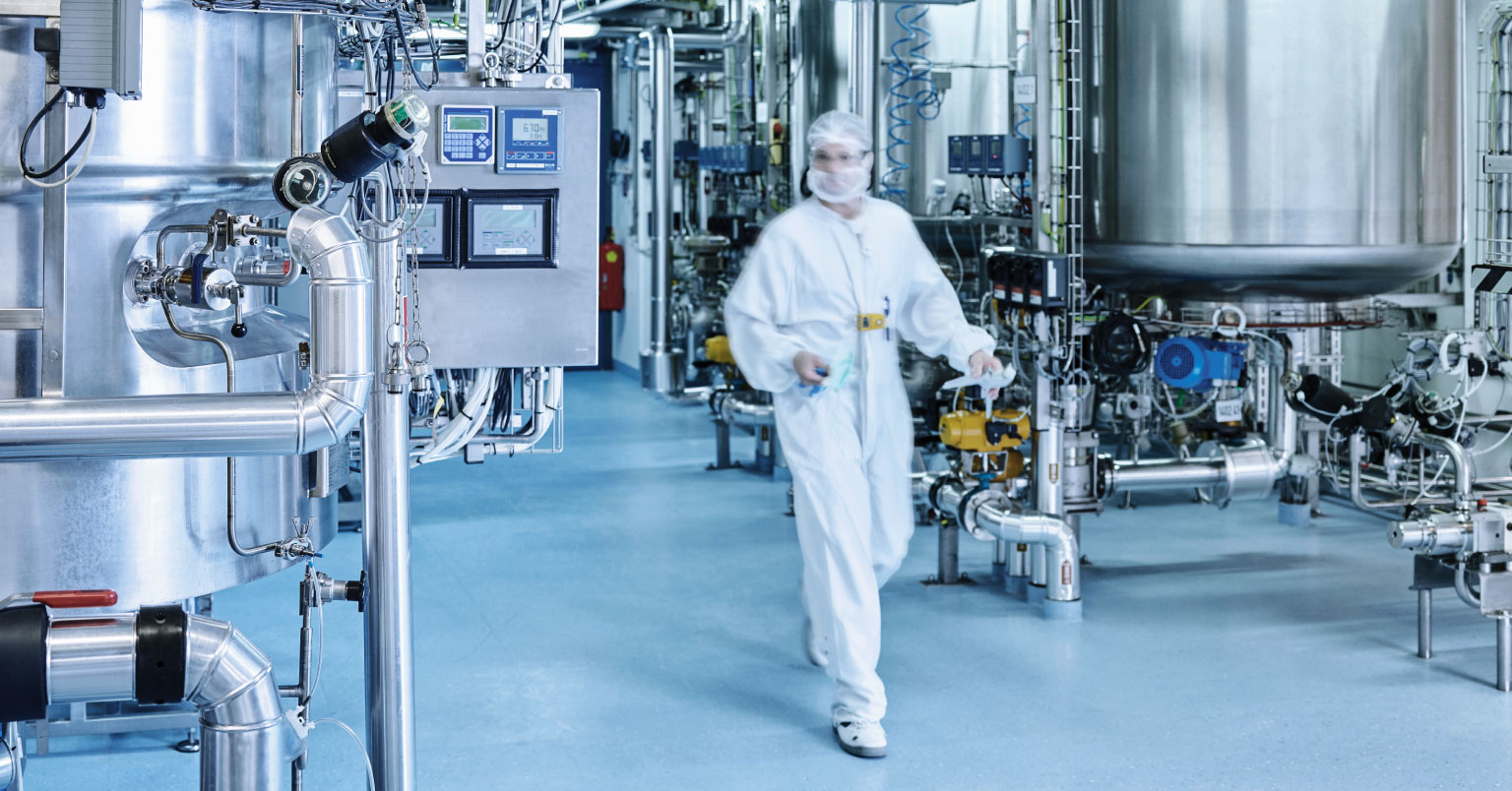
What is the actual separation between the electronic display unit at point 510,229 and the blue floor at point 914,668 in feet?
3.43

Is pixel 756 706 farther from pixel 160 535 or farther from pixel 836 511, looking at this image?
pixel 160 535

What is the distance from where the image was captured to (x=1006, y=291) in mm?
4375

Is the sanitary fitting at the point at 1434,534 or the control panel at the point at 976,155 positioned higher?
the control panel at the point at 976,155

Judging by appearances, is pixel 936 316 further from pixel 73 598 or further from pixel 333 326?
pixel 73 598

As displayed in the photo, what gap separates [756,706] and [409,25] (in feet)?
5.81

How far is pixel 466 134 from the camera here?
2936 mm

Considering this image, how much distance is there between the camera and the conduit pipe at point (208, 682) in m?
1.86

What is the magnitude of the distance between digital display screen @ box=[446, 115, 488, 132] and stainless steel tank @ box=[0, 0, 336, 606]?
1.52ft

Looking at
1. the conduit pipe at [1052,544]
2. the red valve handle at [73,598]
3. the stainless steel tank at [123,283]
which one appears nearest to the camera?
the red valve handle at [73,598]

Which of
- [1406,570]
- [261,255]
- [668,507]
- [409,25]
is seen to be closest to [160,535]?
[261,255]

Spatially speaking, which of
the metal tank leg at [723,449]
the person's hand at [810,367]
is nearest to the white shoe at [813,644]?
the person's hand at [810,367]

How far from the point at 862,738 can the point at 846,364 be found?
2.69ft

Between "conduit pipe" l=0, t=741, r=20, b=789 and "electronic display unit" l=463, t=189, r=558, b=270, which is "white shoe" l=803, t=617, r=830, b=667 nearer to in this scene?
"electronic display unit" l=463, t=189, r=558, b=270

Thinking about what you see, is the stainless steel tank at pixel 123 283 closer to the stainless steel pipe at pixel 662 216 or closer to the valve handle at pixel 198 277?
the valve handle at pixel 198 277
